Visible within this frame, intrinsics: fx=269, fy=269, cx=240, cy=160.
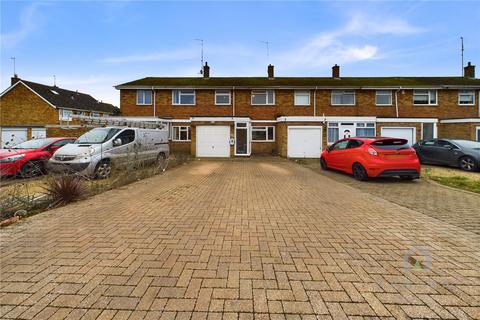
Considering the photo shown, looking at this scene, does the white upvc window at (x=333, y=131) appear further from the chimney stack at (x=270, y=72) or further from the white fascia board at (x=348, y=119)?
the chimney stack at (x=270, y=72)

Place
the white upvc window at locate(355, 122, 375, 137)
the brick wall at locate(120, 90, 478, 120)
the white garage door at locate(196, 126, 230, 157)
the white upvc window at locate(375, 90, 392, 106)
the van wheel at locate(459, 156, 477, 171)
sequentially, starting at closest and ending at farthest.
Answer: the van wheel at locate(459, 156, 477, 171) → the white upvc window at locate(355, 122, 375, 137) → the white garage door at locate(196, 126, 230, 157) → the brick wall at locate(120, 90, 478, 120) → the white upvc window at locate(375, 90, 392, 106)

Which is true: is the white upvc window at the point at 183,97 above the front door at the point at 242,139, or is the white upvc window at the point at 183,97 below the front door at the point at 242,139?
above

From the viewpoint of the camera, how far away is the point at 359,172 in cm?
989

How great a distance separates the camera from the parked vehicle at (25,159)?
9.54 metres

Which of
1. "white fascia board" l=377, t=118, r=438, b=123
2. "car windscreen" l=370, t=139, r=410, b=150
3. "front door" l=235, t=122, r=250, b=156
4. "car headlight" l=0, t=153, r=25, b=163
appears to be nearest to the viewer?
"car windscreen" l=370, t=139, r=410, b=150

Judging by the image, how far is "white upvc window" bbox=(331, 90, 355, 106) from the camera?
2422cm

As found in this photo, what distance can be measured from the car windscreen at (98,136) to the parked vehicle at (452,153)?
15.5m

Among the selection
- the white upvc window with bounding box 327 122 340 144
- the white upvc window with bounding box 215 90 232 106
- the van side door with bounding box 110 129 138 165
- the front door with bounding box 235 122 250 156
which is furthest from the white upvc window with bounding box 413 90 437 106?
the van side door with bounding box 110 129 138 165

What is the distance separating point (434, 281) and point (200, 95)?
2322 centimetres

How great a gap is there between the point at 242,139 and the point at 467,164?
1385 centimetres

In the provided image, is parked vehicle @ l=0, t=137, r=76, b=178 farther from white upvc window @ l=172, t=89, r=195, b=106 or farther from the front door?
white upvc window @ l=172, t=89, r=195, b=106

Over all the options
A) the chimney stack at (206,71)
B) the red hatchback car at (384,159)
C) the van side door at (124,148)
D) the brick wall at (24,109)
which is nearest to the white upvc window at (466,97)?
the red hatchback car at (384,159)

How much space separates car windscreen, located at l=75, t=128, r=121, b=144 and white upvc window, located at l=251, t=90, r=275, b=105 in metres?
15.1

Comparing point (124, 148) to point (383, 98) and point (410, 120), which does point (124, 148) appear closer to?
point (410, 120)
